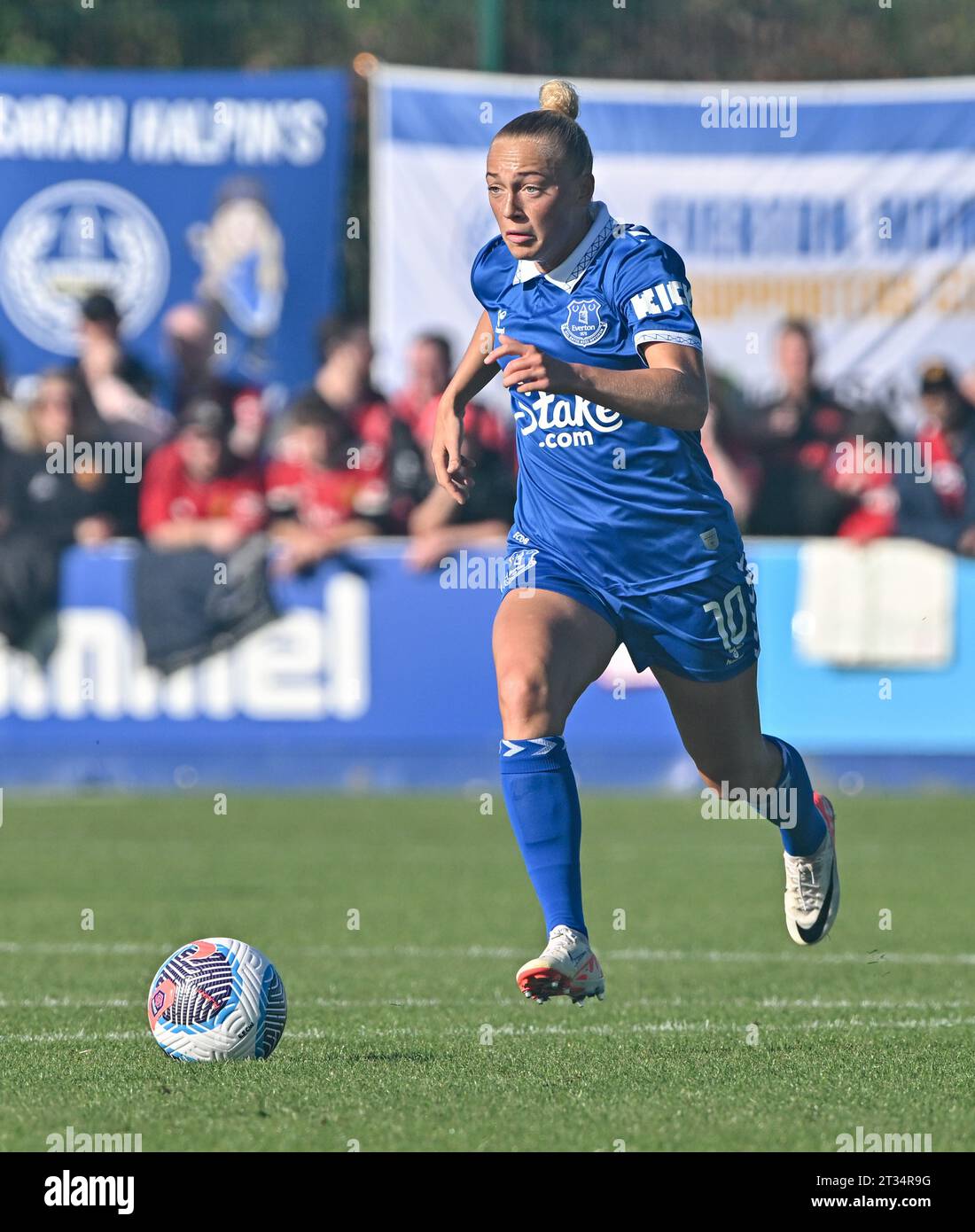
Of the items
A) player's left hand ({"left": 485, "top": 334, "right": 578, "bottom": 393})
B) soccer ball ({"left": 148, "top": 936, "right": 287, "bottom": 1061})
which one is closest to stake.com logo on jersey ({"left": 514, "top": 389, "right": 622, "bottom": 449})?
player's left hand ({"left": 485, "top": 334, "right": 578, "bottom": 393})

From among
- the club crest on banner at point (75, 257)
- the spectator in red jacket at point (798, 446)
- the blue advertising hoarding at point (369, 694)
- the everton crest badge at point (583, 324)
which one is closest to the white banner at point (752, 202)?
the spectator in red jacket at point (798, 446)

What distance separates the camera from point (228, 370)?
1784 centimetres

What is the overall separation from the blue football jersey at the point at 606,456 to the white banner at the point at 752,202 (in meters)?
11.3

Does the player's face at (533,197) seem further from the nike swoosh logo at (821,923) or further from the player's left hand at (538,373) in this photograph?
the nike swoosh logo at (821,923)

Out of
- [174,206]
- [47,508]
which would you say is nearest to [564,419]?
[47,508]

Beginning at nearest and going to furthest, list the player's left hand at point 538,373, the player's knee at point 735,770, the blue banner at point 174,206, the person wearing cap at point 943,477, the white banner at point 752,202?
1. the player's left hand at point 538,373
2. the player's knee at point 735,770
3. the person wearing cap at point 943,477
4. the white banner at point 752,202
5. the blue banner at point 174,206

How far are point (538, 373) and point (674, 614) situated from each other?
1087 mm

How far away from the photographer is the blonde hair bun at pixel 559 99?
626cm

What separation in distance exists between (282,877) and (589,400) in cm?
555

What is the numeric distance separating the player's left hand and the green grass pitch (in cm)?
166

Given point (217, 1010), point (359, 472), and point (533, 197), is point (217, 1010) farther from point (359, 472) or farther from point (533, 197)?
point (359, 472)
